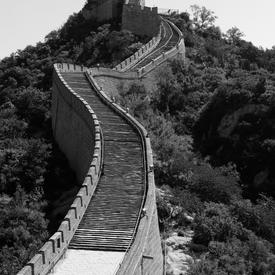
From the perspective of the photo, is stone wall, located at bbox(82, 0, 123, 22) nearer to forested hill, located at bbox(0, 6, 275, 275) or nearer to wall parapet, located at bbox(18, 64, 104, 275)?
forested hill, located at bbox(0, 6, 275, 275)

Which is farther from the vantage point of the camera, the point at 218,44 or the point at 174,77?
the point at 218,44

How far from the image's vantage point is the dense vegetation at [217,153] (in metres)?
30.0

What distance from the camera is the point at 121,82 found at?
52375mm

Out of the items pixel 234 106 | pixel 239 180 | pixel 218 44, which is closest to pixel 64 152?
pixel 239 180

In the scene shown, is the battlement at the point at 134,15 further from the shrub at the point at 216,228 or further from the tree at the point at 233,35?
the shrub at the point at 216,228

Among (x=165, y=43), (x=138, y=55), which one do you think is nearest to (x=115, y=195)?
(x=138, y=55)

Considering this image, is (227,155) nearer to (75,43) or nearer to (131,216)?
(131,216)

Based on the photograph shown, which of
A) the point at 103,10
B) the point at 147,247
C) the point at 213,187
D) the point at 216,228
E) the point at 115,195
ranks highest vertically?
the point at 103,10

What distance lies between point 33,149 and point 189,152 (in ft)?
35.9

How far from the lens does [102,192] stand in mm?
27453

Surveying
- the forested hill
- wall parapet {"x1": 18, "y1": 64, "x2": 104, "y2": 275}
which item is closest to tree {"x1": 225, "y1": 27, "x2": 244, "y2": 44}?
the forested hill

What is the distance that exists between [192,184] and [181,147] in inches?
315

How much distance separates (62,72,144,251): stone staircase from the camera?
936 inches

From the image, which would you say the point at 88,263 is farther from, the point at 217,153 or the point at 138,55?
the point at 138,55
